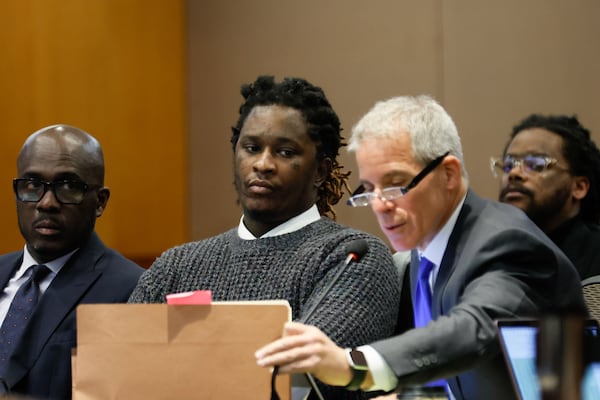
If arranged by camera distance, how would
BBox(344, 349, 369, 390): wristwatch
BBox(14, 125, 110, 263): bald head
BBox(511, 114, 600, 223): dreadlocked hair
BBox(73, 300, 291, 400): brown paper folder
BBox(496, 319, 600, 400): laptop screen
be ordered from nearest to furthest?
1. BBox(496, 319, 600, 400): laptop screen
2. BBox(344, 349, 369, 390): wristwatch
3. BBox(73, 300, 291, 400): brown paper folder
4. BBox(14, 125, 110, 263): bald head
5. BBox(511, 114, 600, 223): dreadlocked hair

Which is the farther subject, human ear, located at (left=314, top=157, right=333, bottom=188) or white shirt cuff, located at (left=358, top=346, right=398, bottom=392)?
human ear, located at (left=314, top=157, right=333, bottom=188)

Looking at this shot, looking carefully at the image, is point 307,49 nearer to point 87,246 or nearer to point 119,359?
point 87,246

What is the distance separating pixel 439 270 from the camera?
1.89m

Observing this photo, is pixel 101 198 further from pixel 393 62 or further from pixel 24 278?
pixel 393 62

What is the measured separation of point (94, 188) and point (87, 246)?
6.8 inches

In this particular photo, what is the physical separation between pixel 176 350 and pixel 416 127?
70 centimetres

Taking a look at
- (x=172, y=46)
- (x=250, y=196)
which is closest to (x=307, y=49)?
(x=172, y=46)

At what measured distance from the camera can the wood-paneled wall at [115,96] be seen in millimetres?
3527

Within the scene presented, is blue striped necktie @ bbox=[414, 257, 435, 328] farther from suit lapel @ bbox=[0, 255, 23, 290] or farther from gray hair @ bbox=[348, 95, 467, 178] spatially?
suit lapel @ bbox=[0, 255, 23, 290]

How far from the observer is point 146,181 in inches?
163

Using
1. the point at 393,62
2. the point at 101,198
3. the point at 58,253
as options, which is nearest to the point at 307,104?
the point at 101,198

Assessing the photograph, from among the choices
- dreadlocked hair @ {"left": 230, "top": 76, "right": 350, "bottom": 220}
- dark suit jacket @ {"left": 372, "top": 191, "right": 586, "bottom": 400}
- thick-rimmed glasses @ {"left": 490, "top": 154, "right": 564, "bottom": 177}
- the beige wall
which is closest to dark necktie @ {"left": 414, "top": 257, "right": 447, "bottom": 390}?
dark suit jacket @ {"left": 372, "top": 191, "right": 586, "bottom": 400}

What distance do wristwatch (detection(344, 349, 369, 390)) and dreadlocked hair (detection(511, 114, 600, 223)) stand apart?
6.60ft

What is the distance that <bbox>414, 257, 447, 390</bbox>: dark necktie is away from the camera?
2049mm
